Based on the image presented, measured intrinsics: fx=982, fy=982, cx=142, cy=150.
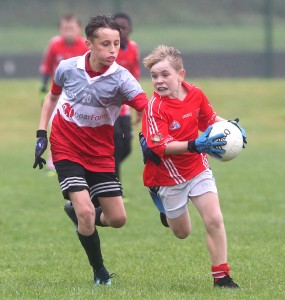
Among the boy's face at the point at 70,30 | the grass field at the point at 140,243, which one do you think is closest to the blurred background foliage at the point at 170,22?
the grass field at the point at 140,243

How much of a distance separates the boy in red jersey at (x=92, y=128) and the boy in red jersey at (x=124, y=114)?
11.7 feet

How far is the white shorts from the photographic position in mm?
6566

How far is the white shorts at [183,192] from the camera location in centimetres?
657

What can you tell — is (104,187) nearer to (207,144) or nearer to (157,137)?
(157,137)

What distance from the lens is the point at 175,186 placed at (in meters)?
6.64

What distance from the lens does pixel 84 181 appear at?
6707 millimetres

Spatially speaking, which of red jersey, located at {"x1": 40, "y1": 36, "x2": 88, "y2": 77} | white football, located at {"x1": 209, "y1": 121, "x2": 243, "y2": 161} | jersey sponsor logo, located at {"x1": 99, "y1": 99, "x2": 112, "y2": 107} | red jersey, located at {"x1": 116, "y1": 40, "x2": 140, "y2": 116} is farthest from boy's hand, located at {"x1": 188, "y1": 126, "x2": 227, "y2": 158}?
red jersey, located at {"x1": 40, "y1": 36, "x2": 88, "y2": 77}

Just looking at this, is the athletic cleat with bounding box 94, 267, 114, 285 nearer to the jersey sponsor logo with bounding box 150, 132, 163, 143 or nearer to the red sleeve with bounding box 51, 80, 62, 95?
the jersey sponsor logo with bounding box 150, 132, 163, 143

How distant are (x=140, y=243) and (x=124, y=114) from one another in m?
2.97

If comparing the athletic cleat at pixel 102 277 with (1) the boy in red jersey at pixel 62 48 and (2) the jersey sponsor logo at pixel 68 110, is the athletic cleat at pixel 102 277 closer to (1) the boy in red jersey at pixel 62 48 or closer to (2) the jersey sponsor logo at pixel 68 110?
(2) the jersey sponsor logo at pixel 68 110

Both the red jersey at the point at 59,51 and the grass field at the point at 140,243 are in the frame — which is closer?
the grass field at the point at 140,243

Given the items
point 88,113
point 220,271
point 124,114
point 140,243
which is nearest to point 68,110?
point 88,113

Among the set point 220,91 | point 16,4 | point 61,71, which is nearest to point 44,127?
point 61,71

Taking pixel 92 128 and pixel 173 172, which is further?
pixel 92 128
